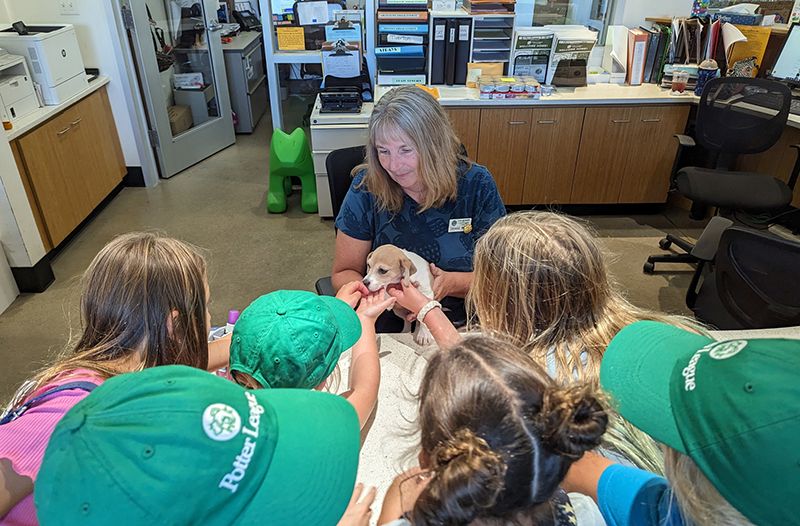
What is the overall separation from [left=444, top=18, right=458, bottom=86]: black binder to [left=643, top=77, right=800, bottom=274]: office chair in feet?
4.97

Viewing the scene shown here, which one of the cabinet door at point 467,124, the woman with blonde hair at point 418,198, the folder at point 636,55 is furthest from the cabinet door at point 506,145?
the woman with blonde hair at point 418,198

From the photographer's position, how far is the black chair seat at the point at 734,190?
→ 301cm

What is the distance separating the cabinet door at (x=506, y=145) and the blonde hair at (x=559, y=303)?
250 centimetres

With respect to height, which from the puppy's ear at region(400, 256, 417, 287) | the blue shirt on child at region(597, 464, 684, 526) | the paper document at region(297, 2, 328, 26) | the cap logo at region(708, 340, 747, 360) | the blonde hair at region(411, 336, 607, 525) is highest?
the paper document at region(297, 2, 328, 26)

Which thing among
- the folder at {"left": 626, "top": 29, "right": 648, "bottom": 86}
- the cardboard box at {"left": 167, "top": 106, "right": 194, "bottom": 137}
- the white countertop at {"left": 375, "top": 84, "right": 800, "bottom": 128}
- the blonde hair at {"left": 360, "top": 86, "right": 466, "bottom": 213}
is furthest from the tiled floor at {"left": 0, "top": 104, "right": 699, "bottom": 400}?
the blonde hair at {"left": 360, "top": 86, "right": 466, "bottom": 213}

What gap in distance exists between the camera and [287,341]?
0.94 metres

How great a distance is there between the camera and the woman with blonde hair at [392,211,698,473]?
109 cm

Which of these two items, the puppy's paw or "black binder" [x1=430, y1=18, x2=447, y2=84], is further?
"black binder" [x1=430, y1=18, x2=447, y2=84]

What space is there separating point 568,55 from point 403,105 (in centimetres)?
239

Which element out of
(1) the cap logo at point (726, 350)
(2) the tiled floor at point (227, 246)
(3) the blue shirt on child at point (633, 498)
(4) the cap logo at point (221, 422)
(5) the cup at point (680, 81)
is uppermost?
(1) the cap logo at point (726, 350)

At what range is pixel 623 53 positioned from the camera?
3795 mm

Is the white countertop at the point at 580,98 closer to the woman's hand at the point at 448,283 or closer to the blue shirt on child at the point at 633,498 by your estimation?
the woman's hand at the point at 448,283

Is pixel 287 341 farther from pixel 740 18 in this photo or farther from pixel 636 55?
pixel 740 18

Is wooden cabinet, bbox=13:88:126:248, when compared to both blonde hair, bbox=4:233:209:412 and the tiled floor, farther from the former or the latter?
blonde hair, bbox=4:233:209:412
